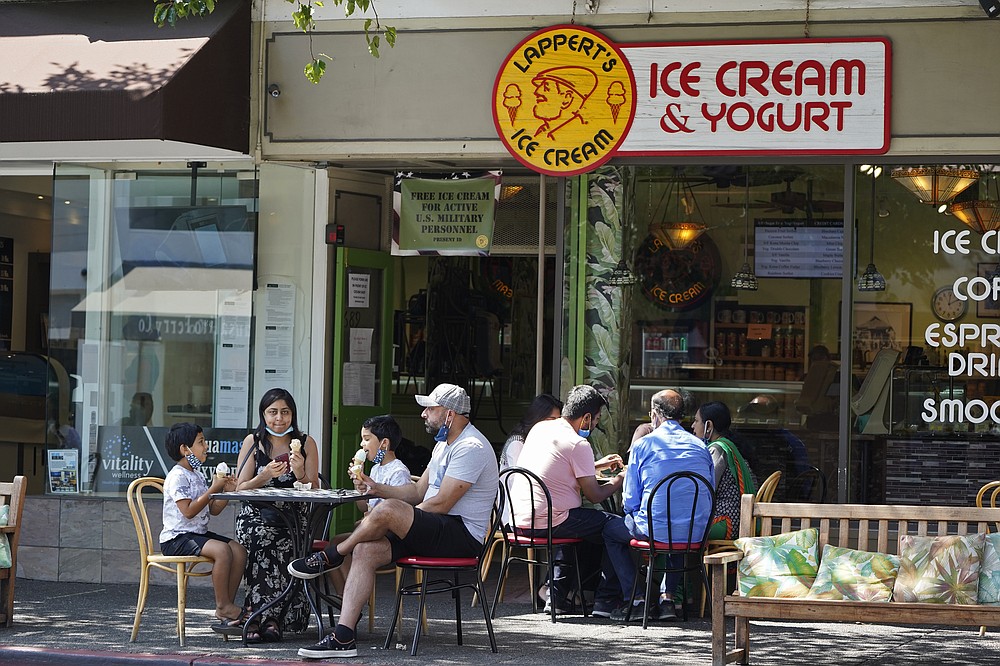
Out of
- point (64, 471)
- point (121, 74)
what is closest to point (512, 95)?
→ point (121, 74)

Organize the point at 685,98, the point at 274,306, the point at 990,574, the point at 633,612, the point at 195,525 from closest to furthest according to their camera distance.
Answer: the point at 990,574
the point at 195,525
the point at 633,612
the point at 685,98
the point at 274,306

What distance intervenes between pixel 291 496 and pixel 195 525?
91cm

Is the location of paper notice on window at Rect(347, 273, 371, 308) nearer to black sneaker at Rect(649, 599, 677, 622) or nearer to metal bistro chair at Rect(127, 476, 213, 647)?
metal bistro chair at Rect(127, 476, 213, 647)

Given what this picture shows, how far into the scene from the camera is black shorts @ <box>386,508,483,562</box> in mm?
7273

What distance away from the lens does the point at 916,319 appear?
9727 millimetres

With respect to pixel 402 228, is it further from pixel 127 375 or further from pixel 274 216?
pixel 127 375

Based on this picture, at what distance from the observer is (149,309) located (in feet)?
34.5

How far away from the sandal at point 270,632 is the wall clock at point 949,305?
202 inches

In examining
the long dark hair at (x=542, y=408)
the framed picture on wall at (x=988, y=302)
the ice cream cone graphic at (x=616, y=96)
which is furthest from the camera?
the ice cream cone graphic at (x=616, y=96)

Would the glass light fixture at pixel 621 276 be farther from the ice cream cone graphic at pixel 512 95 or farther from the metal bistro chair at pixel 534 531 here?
the metal bistro chair at pixel 534 531

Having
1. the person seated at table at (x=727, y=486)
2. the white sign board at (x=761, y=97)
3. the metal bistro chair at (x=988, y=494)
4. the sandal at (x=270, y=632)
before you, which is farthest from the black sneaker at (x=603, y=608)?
the white sign board at (x=761, y=97)

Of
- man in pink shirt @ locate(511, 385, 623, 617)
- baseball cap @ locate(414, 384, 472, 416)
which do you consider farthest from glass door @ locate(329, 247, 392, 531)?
baseball cap @ locate(414, 384, 472, 416)

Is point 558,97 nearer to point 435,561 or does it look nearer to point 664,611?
Answer: point 664,611

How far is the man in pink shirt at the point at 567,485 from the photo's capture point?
8.61 metres
